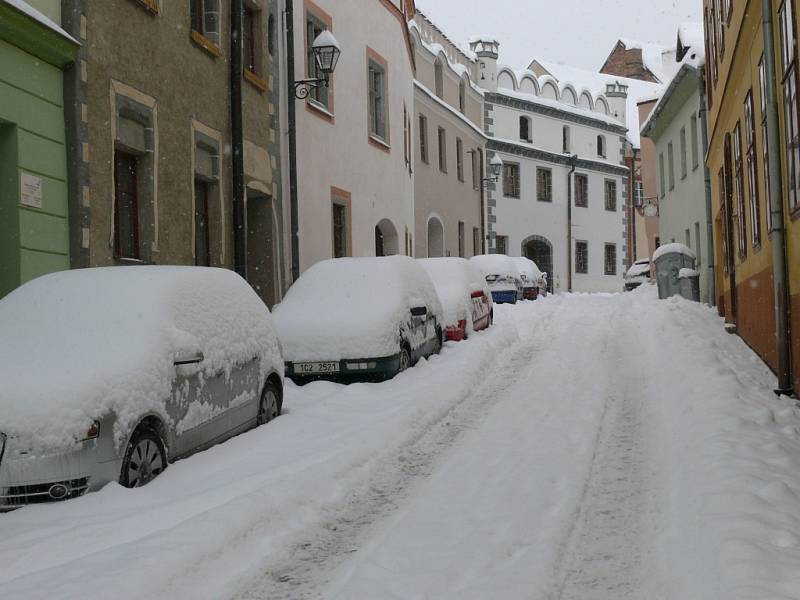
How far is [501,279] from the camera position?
28.0 m

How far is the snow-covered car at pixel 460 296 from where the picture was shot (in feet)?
53.2

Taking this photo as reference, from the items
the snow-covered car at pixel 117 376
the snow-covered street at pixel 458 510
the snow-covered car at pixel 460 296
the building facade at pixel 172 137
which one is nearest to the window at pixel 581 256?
the snow-covered car at pixel 460 296

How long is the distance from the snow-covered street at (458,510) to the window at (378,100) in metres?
14.4

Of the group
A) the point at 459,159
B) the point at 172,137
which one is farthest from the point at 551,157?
the point at 172,137

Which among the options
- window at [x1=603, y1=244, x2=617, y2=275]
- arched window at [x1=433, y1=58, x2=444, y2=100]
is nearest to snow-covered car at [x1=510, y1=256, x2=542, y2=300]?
arched window at [x1=433, y1=58, x2=444, y2=100]

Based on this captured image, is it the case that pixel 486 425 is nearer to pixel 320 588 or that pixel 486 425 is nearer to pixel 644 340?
pixel 320 588

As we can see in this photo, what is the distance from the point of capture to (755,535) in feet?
15.9

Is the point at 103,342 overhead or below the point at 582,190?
below

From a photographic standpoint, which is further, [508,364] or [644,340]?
[644,340]

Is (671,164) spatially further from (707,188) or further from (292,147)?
(292,147)

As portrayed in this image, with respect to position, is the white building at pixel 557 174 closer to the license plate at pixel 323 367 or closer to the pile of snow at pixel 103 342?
the license plate at pixel 323 367

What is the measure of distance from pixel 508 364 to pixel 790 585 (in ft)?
30.9

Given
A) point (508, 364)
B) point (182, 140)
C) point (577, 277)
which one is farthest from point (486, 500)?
point (577, 277)

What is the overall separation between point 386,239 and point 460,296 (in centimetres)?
853
